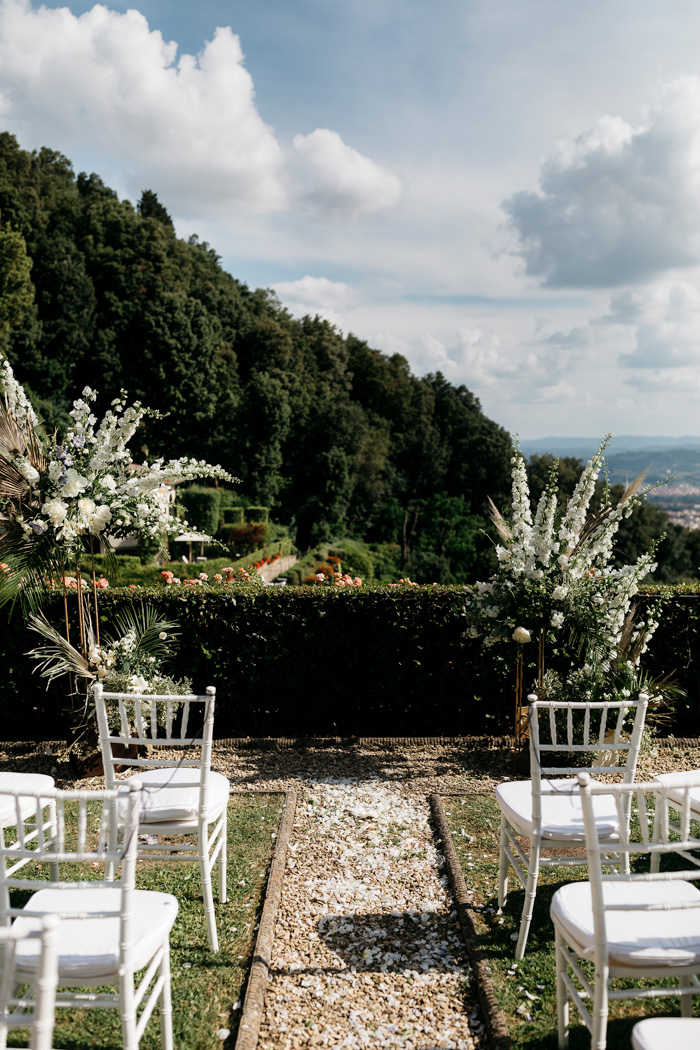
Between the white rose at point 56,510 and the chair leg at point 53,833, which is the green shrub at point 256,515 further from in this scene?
the chair leg at point 53,833

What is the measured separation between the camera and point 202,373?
38.2 meters

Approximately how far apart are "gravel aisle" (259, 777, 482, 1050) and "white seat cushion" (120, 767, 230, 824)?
0.73m

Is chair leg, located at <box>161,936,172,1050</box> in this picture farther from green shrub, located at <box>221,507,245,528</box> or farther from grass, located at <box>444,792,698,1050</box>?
green shrub, located at <box>221,507,245,528</box>

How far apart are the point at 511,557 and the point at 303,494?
35017mm

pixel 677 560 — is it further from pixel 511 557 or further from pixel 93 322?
pixel 511 557

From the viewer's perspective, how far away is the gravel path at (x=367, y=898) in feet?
9.43

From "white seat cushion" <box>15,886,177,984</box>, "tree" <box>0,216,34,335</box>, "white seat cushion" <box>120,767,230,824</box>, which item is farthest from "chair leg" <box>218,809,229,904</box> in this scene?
"tree" <box>0,216,34,335</box>

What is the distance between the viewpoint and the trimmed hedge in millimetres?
6387

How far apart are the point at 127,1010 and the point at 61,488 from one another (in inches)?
137

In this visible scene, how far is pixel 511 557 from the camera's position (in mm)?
5539

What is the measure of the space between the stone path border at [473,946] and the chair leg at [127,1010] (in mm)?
1360

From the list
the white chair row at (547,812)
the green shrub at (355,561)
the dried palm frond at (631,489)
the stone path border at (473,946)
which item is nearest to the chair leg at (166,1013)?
the stone path border at (473,946)

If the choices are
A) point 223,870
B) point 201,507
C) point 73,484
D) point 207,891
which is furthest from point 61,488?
point 201,507

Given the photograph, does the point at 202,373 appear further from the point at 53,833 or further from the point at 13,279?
the point at 53,833
